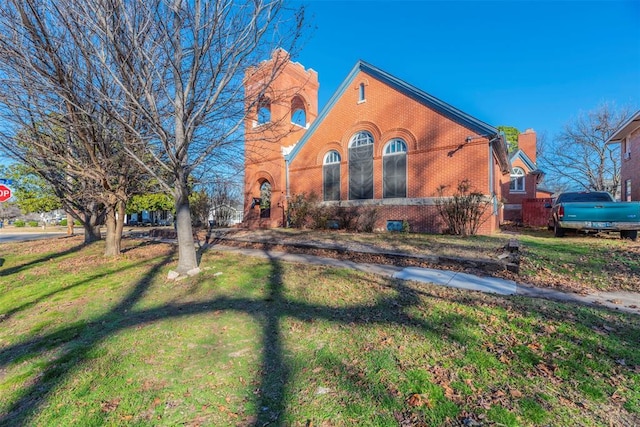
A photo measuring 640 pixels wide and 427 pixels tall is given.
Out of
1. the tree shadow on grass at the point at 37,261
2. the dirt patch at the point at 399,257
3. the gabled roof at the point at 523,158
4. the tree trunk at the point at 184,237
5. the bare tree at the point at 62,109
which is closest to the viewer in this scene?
the bare tree at the point at 62,109

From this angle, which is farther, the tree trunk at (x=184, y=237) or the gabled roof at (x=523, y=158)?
the gabled roof at (x=523, y=158)

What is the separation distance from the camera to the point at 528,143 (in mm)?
26828

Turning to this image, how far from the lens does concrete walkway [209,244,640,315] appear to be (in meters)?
4.21

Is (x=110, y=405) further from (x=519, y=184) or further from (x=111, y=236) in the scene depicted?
(x=519, y=184)

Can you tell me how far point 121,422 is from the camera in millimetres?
2125

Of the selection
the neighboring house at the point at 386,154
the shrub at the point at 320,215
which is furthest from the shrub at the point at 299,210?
the neighboring house at the point at 386,154

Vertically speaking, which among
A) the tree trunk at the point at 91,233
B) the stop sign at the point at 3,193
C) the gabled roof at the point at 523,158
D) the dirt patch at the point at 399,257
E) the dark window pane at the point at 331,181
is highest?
the gabled roof at the point at 523,158

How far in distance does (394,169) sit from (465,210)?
3.87 m

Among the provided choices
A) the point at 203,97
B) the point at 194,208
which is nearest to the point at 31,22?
the point at 203,97

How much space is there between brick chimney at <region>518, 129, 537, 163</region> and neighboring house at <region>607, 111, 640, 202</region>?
9.24 meters

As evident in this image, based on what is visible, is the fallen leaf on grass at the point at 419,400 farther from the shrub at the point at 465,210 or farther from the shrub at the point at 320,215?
the shrub at the point at 320,215

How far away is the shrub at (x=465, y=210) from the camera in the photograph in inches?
443

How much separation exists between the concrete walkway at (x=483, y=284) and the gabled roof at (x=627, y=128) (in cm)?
1472

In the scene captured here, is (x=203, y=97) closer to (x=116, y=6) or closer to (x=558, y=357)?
(x=116, y=6)
